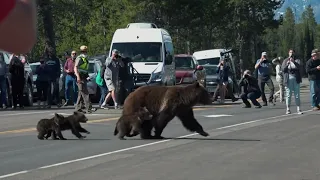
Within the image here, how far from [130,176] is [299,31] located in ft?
405

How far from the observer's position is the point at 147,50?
2492 cm

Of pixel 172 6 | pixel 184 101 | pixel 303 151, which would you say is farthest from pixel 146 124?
pixel 172 6

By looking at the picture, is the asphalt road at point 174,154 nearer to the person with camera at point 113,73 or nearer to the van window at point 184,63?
the person with camera at point 113,73

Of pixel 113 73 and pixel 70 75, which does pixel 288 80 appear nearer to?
pixel 113 73

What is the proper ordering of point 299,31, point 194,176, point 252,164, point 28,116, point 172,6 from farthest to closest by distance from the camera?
point 299,31 → point 172,6 → point 28,116 → point 252,164 → point 194,176

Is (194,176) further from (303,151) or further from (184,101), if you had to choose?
(184,101)

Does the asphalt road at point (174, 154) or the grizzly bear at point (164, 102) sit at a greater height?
the grizzly bear at point (164, 102)

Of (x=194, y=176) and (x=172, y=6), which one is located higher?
(x=172, y=6)

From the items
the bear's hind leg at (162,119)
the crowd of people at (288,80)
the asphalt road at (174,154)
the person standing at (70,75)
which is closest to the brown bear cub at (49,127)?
the asphalt road at (174,154)

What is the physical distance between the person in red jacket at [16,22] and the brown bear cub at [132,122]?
10.7 metres

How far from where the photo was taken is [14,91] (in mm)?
22859

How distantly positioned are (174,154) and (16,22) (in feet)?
29.9

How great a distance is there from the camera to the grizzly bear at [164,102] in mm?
12609

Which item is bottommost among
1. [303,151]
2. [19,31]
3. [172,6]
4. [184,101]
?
[303,151]
